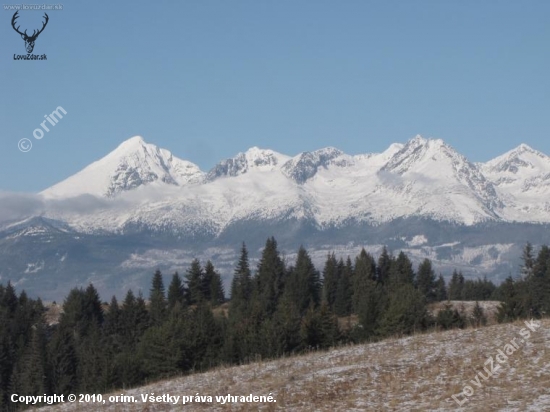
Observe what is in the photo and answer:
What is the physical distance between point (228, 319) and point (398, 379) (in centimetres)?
8539

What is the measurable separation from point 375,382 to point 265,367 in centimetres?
867

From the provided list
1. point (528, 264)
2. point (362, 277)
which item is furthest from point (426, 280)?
point (362, 277)

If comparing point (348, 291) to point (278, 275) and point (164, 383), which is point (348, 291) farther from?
point (164, 383)

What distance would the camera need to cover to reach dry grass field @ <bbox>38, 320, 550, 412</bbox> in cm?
3238

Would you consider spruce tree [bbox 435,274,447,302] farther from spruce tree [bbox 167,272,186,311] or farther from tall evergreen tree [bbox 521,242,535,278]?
spruce tree [bbox 167,272,186,311]

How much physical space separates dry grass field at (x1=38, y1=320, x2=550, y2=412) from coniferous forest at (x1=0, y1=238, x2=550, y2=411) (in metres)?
14.6

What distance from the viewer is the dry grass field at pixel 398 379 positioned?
3238 centimetres

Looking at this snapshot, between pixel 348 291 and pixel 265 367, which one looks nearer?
pixel 265 367

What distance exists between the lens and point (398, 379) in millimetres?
35531

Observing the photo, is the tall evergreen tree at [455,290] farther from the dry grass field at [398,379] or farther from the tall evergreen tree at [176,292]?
the dry grass field at [398,379]

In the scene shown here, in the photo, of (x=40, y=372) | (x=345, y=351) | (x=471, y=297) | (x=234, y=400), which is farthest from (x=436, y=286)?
(x=234, y=400)

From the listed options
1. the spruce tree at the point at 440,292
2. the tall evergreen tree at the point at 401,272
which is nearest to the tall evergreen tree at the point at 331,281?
the tall evergreen tree at the point at 401,272

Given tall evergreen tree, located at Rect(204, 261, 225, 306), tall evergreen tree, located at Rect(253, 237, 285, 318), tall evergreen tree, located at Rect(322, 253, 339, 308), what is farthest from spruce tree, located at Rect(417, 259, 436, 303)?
tall evergreen tree, located at Rect(204, 261, 225, 306)

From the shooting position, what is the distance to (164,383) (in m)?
45.2
